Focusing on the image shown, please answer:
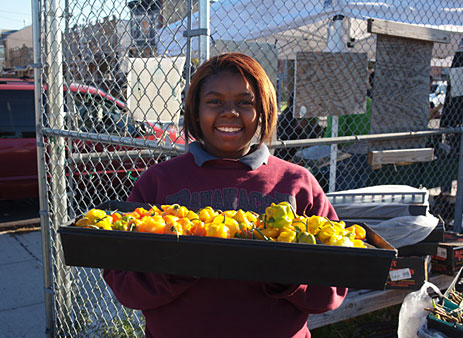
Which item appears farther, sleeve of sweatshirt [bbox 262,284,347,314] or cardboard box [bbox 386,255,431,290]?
cardboard box [bbox 386,255,431,290]

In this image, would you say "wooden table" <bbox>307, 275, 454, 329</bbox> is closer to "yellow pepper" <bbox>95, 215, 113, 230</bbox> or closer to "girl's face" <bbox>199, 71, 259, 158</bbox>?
"girl's face" <bbox>199, 71, 259, 158</bbox>

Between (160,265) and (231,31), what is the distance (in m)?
5.01

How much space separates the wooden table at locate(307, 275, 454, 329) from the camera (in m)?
2.96

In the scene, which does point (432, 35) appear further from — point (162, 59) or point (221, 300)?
point (221, 300)

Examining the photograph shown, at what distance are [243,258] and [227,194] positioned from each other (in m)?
0.43

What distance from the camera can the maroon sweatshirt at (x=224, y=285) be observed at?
58.0 inches

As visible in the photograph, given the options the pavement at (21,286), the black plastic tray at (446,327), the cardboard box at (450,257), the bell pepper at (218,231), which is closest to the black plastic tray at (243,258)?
the bell pepper at (218,231)

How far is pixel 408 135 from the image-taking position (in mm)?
3375

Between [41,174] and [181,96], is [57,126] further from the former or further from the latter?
[181,96]

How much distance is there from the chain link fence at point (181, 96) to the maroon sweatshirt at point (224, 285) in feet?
1.53

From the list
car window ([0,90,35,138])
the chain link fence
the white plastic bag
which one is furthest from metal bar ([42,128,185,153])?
car window ([0,90,35,138])

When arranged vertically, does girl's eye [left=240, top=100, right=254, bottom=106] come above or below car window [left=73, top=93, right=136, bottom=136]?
above

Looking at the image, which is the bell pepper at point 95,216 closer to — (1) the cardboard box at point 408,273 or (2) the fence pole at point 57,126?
(2) the fence pole at point 57,126

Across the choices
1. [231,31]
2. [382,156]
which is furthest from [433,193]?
[231,31]
